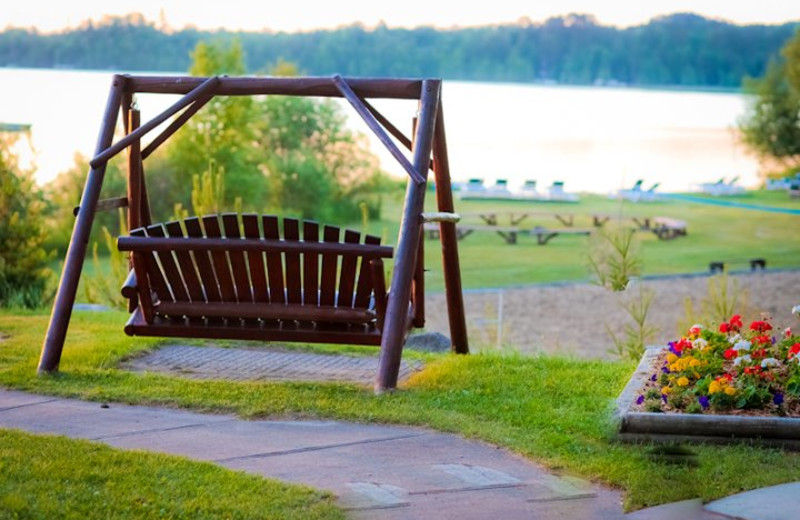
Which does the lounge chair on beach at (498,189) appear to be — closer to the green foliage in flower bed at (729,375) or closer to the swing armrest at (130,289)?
the swing armrest at (130,289)

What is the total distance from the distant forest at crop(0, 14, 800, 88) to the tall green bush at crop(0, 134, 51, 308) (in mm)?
24573

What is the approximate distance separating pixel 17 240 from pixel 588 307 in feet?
57.4

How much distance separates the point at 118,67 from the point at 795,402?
32232 millimetres

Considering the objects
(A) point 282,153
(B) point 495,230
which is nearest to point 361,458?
(B) point 495,230

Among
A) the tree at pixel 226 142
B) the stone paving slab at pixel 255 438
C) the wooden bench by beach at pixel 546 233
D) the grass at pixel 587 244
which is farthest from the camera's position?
the tree at pixel 226 142

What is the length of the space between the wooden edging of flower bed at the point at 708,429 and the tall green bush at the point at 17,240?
7726mm

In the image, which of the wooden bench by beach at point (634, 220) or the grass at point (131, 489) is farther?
the wooden bench by beach at point (634, 220)

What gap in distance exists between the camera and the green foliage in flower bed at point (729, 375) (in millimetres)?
4824

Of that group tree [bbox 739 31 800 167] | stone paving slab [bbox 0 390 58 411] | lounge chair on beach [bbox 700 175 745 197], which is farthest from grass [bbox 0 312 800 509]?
tree [bbox 739 31 800 167]

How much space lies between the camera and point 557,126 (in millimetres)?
46625

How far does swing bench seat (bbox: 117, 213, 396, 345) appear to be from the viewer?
5793 millimetres

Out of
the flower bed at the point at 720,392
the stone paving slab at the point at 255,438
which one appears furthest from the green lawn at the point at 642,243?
the stone paving slab at the point at 255,438

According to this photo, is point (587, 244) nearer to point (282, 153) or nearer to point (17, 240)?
point (282, 153)

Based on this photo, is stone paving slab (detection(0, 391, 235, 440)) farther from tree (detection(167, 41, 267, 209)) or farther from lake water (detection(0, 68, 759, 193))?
tree (detection(167, 41, 267, 209))
